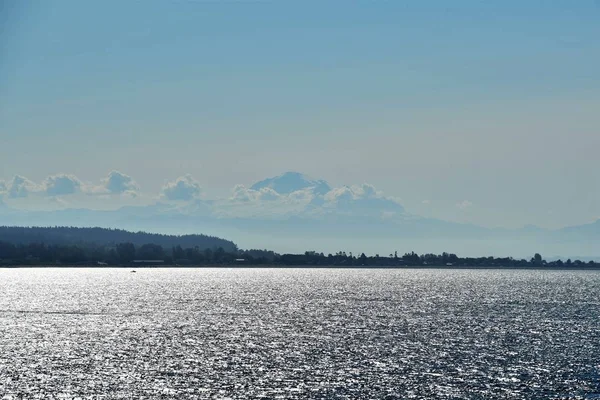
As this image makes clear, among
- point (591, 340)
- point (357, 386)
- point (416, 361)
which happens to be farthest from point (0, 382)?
point (591, 340)

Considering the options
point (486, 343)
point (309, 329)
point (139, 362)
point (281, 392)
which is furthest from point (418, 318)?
point (281, 392)

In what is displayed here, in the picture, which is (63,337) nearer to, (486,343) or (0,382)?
(0,382)

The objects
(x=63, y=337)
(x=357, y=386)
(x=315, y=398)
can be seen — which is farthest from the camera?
(x=63, y=337)

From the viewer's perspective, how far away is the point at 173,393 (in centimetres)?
9250

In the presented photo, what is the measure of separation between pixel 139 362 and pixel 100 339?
33.0 metres

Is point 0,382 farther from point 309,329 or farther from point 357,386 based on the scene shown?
point 309,329

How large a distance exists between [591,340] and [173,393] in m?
86.2

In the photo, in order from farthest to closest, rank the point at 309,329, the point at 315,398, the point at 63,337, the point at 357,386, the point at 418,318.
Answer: the point at 418,318, the point at 309,329, the point at 63,337, the point at 357,386, the point at 315,398

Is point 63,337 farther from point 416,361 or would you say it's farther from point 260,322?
point 416,361

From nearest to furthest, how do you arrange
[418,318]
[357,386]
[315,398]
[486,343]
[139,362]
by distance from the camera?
1. [315,398]
2. [357,386]
3. [139,362]
4. [486,343]
5. [418,318]

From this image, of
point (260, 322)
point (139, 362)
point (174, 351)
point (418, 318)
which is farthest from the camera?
point (418, 318)

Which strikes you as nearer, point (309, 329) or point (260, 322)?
point (309, 329)

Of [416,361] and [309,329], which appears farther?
[309,329]

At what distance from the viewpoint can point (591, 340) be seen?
14350 centimetres
